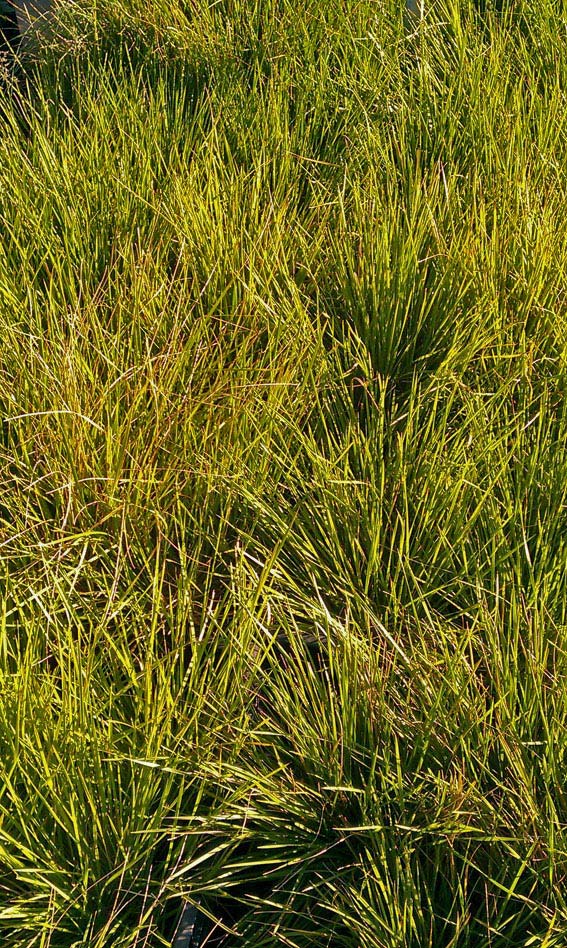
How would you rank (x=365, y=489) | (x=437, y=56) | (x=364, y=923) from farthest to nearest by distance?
(x=437, y=56) → (x=365, y=489) → (x=364, y=923)

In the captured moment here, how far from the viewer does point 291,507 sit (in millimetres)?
1430

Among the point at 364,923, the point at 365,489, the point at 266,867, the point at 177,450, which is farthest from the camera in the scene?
the point at 177,450

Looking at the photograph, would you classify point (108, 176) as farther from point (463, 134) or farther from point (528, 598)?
point (528, 598)

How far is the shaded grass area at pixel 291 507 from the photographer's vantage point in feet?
3.65

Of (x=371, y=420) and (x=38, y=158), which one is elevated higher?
(x=38, y=158)

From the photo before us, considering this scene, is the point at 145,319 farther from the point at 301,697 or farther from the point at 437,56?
the point at 437,56

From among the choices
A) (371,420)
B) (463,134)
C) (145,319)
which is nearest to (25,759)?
(371,420)

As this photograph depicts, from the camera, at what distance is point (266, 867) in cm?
121

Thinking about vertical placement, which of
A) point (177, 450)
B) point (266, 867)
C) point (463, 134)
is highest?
point (463, 134)

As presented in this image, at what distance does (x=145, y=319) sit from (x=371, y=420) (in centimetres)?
44

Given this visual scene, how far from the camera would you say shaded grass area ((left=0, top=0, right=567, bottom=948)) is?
111 cm

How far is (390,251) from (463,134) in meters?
0.50

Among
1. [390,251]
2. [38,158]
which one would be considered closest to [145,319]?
[390,251]

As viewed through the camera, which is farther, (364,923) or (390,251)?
(390,251)
